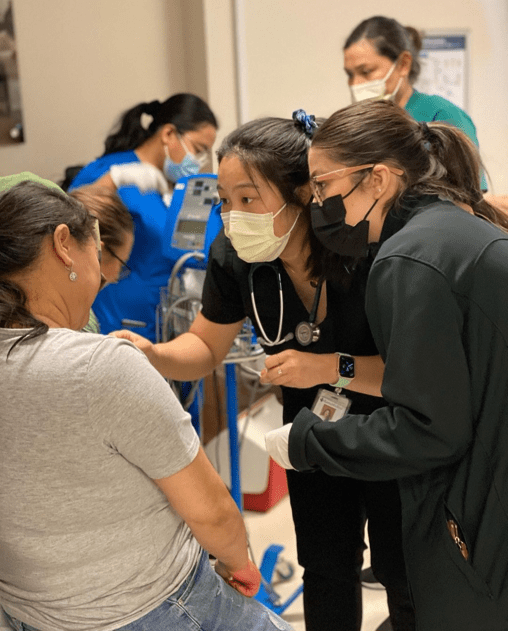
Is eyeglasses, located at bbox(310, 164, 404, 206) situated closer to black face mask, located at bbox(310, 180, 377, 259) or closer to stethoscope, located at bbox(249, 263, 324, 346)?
black face mask, located at bbox(310, 180, 377, 259)

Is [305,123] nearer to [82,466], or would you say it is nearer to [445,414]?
[445,414]

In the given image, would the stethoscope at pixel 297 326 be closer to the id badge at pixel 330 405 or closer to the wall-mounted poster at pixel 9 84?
the id badge at pixel 330 405

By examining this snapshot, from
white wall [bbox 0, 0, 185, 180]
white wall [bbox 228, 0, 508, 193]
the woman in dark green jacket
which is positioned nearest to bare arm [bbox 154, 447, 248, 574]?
the woman in dark green jacket

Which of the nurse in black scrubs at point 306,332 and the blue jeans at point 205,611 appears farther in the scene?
the nurse in black scrubs at point 306,332

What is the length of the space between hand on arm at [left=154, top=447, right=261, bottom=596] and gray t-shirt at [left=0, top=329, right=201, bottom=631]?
1.0 inches

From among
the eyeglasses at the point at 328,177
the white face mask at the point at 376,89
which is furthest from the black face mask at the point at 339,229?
the white face mask at the point at 376,89

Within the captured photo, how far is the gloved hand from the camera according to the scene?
128 cm

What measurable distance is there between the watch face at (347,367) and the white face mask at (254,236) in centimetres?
28

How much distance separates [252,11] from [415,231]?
2813 mm

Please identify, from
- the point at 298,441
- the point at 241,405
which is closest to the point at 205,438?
the point at 241,405

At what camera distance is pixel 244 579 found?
1287 millimetres

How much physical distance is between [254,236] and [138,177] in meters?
1.20

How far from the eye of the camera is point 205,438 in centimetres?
358

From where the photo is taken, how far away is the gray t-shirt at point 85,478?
3.29 feet
